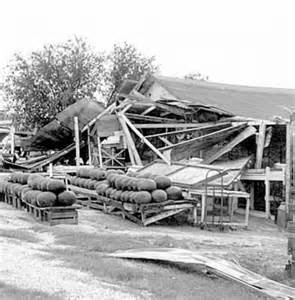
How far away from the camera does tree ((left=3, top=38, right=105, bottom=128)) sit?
3850cm

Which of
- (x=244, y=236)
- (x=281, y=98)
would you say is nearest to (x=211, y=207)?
(x=244, y=236)

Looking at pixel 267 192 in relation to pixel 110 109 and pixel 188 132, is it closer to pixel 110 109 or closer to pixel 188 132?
pixel 188 132

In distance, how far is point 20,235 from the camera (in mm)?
11523

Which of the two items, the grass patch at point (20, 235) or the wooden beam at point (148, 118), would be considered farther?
the wooden beam at point (148, 118)

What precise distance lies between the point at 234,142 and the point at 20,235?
1179 centimetres

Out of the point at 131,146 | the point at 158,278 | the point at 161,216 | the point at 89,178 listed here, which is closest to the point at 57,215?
the point at 161,216

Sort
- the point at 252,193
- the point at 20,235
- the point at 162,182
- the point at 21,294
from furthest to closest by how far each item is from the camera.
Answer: the point at 252,193
the point at 162,182
the point at 20,235
the point at 21,294

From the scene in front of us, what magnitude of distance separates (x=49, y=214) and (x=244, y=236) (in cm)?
565

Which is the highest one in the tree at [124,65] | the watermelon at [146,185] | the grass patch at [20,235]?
the tree at [124,65]

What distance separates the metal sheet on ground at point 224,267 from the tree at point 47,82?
98.3ft

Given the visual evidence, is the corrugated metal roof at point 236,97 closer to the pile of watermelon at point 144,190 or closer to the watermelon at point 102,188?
the watermelon at point 102,188

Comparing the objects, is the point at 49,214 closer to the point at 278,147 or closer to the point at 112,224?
the point at 112,224

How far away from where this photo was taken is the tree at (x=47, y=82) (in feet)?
126

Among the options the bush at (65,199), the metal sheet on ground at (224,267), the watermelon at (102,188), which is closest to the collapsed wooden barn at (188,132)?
the watermelon at (102,188)
